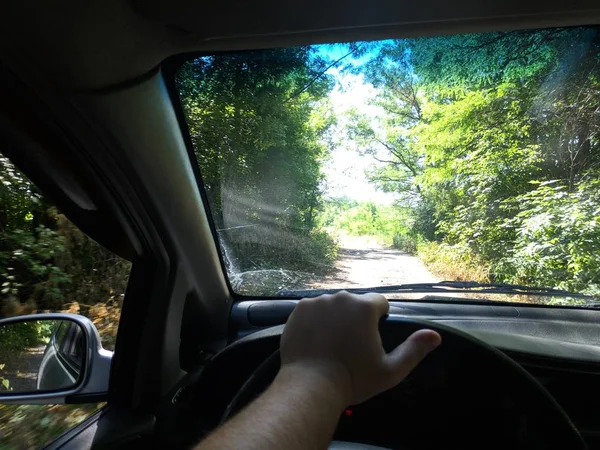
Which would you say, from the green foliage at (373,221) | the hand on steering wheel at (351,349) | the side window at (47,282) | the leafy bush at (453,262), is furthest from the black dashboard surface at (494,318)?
the hand on steering wheel at (351,349)

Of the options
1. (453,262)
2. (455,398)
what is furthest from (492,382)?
(453,262)

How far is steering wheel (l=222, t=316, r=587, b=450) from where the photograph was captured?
1.24m

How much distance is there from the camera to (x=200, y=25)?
1.56 m

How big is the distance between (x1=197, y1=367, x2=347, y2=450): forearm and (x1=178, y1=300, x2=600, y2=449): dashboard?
38 centimetres

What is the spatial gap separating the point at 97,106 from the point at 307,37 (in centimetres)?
85

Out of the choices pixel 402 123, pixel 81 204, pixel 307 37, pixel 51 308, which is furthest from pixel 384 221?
pixel 51 308

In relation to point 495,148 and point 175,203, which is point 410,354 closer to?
point 175,203

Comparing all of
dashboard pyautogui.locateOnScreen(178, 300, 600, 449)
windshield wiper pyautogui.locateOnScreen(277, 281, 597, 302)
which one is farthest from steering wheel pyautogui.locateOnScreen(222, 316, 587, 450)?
windshield wiper pyautogui.locateOnScreen(277, 281, 597, 302)

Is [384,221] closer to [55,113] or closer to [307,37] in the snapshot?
[307,37]

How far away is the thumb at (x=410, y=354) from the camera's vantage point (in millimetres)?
1104

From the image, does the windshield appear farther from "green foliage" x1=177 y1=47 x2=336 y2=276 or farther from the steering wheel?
the steering wheel

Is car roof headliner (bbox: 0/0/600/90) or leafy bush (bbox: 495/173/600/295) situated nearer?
car roof headliner (bbox: 0/0/600/90)

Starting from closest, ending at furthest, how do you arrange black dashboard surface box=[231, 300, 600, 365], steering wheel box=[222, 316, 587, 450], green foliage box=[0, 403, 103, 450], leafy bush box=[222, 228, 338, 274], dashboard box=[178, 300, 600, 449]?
steering wheel box=[222, 316, 587, 450]
dashboard box=[178, 300, 600, 449]
green foliage box=[0, 403, 103, 450]
black dashboard surface box=[231, 300, 600, 365]
leafy bush box=[222, 228, 338, 274]

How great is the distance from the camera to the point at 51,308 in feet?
9.53
